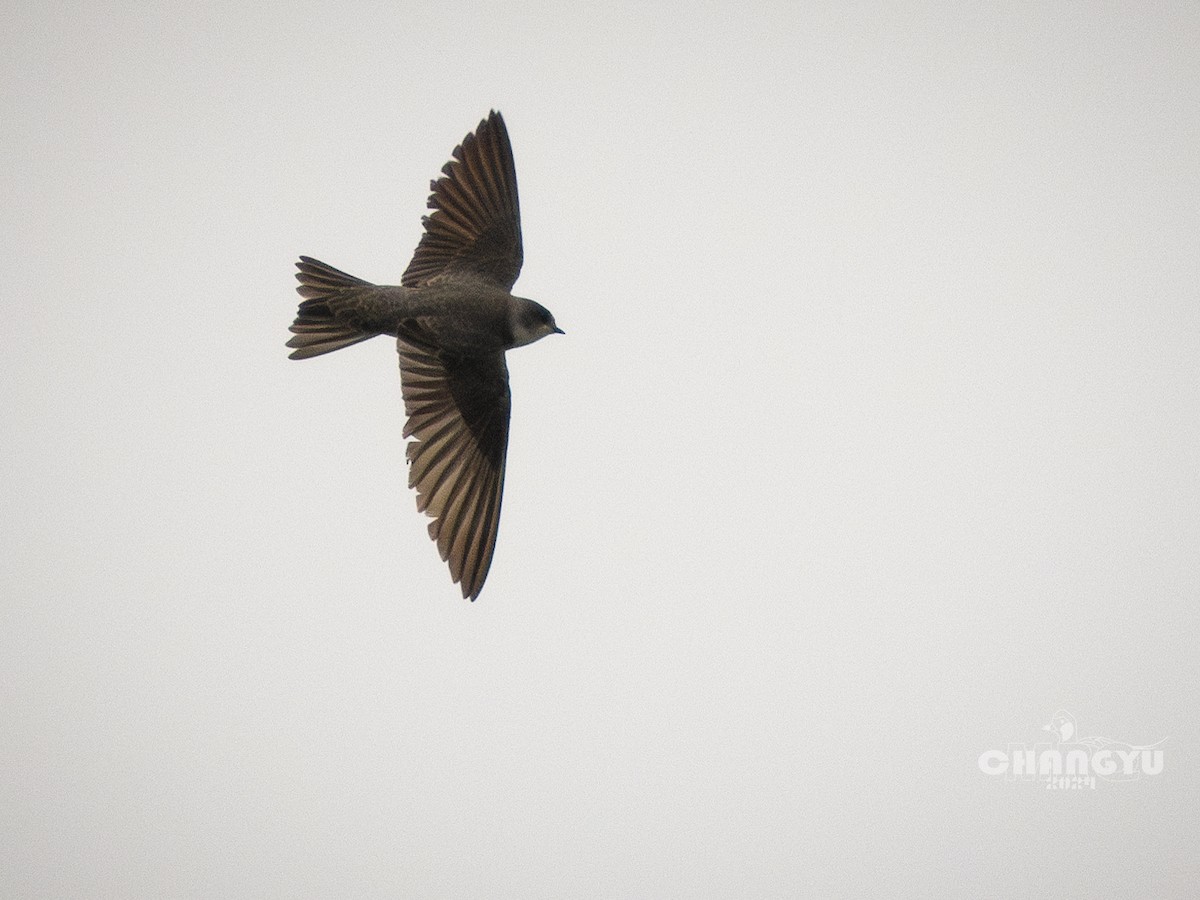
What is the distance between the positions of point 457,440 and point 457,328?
273 millimetres

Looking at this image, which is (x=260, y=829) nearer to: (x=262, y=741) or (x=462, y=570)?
(x=262, y=741)

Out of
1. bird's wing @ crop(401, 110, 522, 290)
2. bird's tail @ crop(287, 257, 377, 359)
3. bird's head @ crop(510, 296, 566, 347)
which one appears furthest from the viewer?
bird's wing @ crop(401, 110, 522, 290)

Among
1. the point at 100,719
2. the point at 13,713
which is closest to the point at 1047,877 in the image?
the point at 100,719

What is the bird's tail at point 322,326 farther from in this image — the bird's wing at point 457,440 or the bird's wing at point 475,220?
the bird's wing at point 475,220

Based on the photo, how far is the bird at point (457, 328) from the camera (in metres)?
2.28

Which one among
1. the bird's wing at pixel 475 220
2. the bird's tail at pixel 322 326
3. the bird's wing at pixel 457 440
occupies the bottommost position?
Result: the bird's wing at pixel 457 440

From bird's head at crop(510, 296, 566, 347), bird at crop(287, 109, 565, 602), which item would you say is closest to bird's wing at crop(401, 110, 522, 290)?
bird at crop(287, 109, 565, 602)

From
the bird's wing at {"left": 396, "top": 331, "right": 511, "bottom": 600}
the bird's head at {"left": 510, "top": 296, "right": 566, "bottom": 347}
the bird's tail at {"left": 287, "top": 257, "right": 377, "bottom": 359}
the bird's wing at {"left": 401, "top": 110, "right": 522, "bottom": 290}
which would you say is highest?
the bird's wing at {"left": 401, "top": 110, "right": 522, "bottom": 290}

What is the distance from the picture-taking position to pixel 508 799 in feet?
236

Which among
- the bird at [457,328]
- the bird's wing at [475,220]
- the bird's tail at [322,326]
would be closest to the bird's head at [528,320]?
the bird at [457,328]

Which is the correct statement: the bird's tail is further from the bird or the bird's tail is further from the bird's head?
the bird's head

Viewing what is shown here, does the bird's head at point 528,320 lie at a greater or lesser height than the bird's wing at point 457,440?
greater

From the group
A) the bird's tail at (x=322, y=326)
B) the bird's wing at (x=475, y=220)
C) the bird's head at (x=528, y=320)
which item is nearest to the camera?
the bird's tail at (x=322, y=326)

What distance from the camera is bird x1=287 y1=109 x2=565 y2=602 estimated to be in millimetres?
2281
